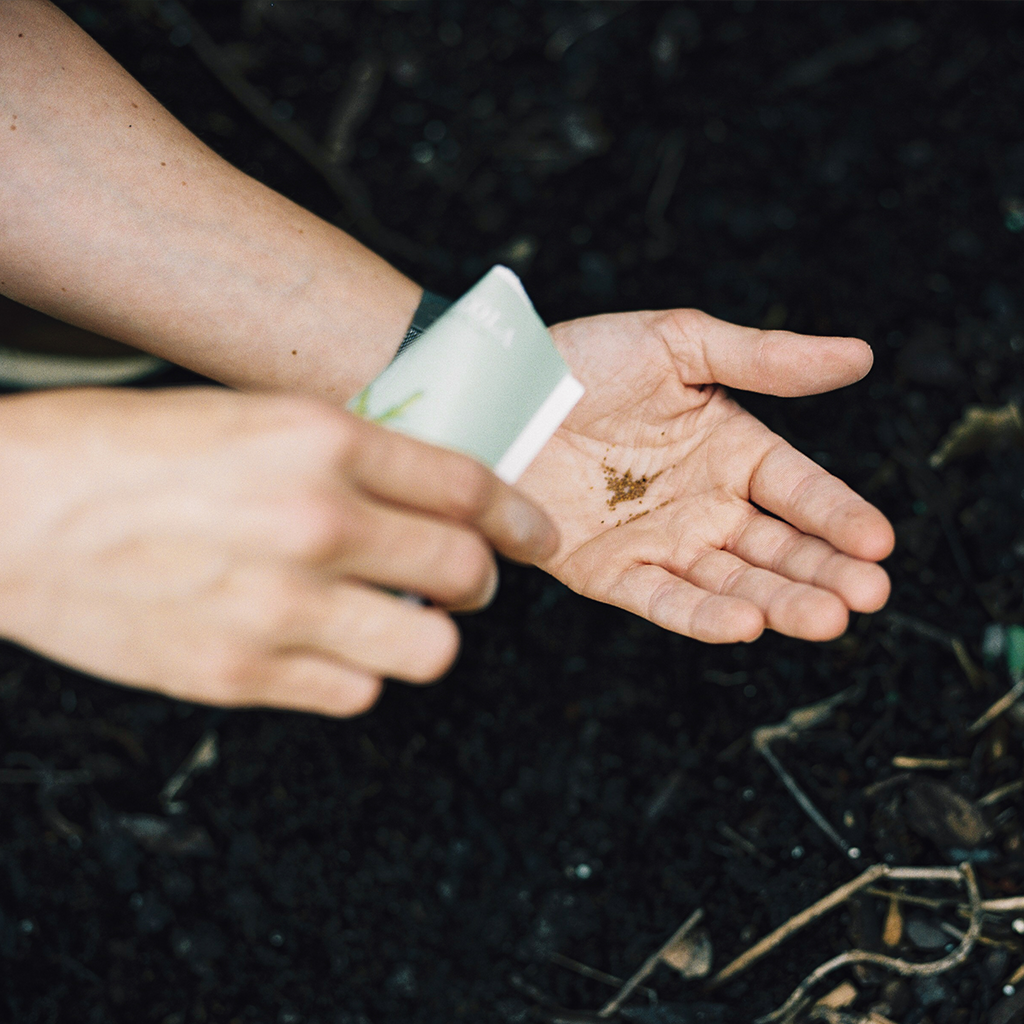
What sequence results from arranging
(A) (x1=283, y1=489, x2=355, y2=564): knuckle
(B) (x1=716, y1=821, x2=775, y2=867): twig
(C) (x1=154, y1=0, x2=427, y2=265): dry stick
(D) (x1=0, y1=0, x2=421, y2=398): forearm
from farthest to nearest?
(C) (x1=154, y1=0, x2=427, y2=265): dry stick < (B) (x1=716, y1=821, x2=775, y2=867): twig < (D) (x1=0, y1=0, x2=421, y2=398): forearm < (A) (x1=283, y1=489, x2=355, y2=564): knuckle

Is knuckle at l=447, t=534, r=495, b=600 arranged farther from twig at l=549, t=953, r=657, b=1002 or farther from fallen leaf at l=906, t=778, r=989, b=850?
fallen leaf at l=906, t=778, r=989, b=850

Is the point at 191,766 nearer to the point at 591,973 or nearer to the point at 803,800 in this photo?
the point at 591,973

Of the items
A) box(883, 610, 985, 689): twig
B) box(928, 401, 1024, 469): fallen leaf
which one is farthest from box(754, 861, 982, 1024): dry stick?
box(928, 401, 1024, 469): fallen leaf

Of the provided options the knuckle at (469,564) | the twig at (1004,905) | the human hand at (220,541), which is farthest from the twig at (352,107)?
the twig at (1004,905)

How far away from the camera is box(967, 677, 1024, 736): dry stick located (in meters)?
1.69

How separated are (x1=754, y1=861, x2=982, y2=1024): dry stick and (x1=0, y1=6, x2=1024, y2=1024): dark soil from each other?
0.03 m

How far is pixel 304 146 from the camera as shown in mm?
2242

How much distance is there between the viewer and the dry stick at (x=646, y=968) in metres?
1.61

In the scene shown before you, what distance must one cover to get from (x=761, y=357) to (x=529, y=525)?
521 mm

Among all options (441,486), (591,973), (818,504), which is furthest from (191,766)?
(818,504)

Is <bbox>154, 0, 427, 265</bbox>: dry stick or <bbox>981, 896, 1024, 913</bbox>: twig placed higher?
<bbox>154, 0, 427, 265</bbox>: dry stick

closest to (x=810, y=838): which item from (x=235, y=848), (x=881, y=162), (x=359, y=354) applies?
(x=235, y=848)

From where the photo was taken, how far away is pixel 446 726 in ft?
5.95

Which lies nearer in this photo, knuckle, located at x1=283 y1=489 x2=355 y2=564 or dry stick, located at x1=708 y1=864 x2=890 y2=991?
knuckle, located at x1=283 y1=489 x2=355 y2=564
